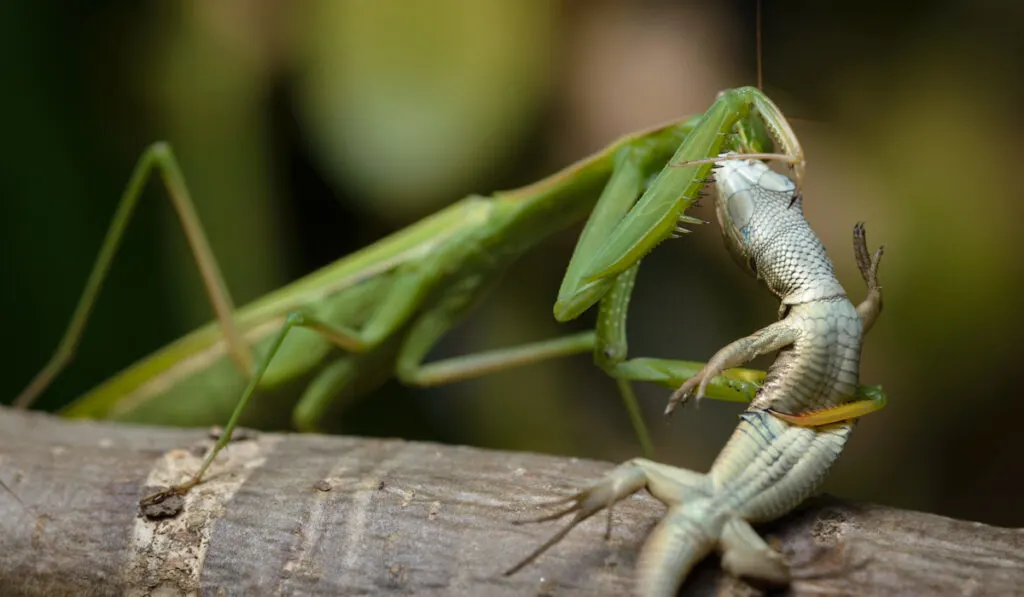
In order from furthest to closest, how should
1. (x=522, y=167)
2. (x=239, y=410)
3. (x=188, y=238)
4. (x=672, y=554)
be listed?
(x=522, y=167)
(x=188, y=238)
(x=239, y=410)
(x=672, y=554)

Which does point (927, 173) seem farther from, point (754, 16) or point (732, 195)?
point (732, 195)

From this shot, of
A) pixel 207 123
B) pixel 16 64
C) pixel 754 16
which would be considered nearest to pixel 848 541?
pixel 754 16

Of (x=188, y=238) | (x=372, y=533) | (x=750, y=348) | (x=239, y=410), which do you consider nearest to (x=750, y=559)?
(x=750, y=348)

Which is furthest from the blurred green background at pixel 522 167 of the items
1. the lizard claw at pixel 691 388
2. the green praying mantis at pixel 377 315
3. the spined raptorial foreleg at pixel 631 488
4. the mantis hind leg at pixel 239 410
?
the spined raptorial foreleg at pixel 631 488

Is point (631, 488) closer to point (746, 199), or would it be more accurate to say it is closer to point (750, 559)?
point (750, 559)

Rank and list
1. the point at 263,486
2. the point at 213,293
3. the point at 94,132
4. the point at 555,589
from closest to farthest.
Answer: the point at 555,589, the point at 263,486, the point at 213,293, the point at 94,132

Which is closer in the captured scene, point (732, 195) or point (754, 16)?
point (732, 195)

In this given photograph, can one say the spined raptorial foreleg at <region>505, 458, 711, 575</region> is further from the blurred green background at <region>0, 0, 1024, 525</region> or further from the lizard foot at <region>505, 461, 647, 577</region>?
the blurred green background at <region>0, 0, 1024, 525</region>
